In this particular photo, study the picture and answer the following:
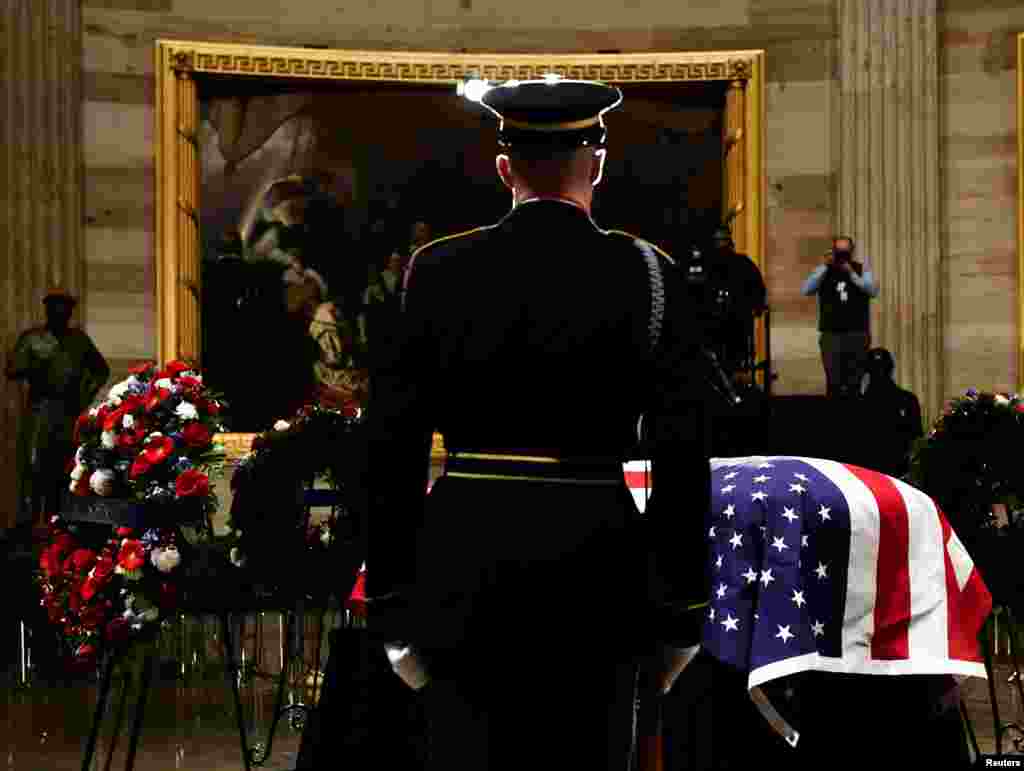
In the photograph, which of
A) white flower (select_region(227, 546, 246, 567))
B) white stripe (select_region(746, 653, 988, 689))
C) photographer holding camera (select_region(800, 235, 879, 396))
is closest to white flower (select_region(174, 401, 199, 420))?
white flower (select_region(227, 546, 246, 567))

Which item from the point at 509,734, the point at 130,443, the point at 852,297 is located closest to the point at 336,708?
the point at 130,443

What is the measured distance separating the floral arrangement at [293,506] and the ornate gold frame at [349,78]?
7.14 metres

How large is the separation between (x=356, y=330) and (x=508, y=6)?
3316mm

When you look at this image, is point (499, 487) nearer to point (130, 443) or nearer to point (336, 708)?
point (336, 708)

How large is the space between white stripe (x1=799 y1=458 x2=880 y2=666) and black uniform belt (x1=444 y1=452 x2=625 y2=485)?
109 inches

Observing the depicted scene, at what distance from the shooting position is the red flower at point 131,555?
632cm

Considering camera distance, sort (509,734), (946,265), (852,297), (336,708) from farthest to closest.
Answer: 1. (946,265)
2. (852,297)
3. (336,708)
4. (509,734)

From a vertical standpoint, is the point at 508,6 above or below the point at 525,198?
above

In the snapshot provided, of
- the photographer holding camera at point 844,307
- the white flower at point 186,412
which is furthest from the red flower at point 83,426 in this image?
the photographer holding camera at point 844,307

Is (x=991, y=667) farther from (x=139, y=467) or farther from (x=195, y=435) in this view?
(x=139, y=467)

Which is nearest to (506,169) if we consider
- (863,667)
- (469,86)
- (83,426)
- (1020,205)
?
(863,667)

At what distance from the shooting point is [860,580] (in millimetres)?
5719

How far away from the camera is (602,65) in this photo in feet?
49.8

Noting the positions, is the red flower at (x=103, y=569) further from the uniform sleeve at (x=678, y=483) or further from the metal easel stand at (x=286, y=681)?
the uniform sleeve at (x=678, y=483)
